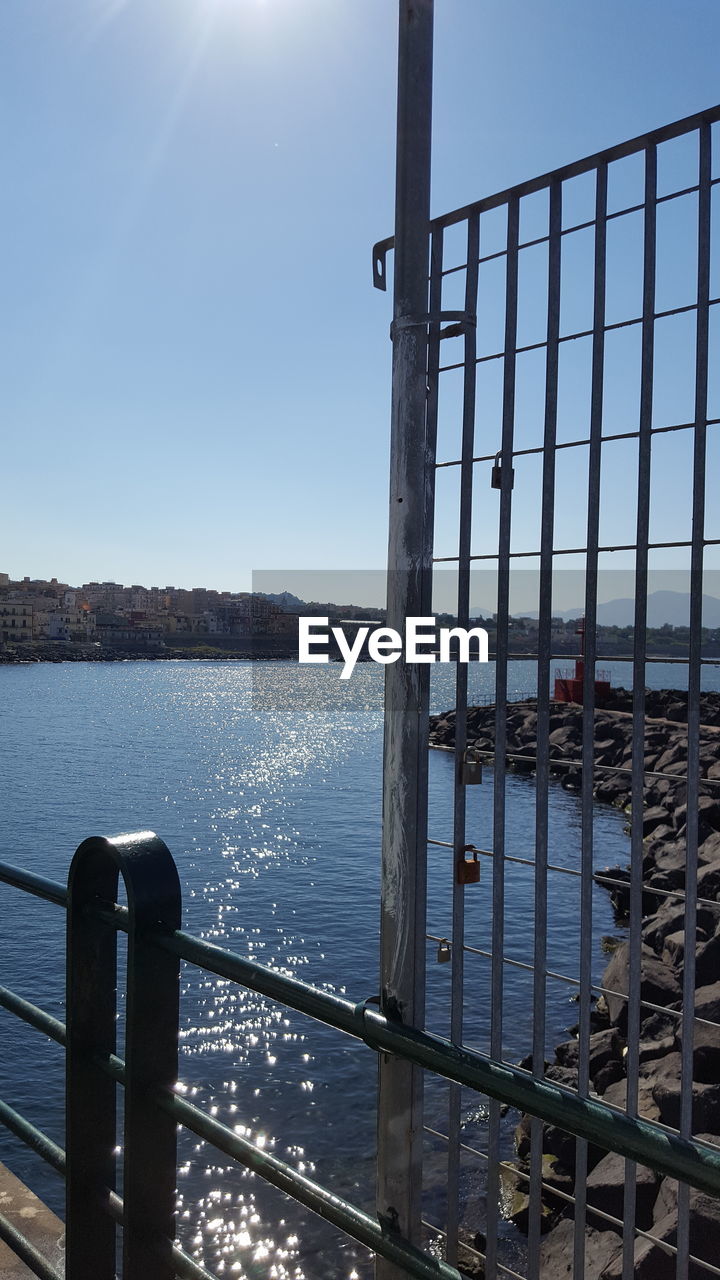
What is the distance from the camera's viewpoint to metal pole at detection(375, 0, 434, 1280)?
7.35 feet

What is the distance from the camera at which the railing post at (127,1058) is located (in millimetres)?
1808

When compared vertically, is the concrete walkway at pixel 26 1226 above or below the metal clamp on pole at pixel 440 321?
below

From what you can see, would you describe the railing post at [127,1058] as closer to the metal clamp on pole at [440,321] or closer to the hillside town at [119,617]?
the metal clamp on pole at [440,321]

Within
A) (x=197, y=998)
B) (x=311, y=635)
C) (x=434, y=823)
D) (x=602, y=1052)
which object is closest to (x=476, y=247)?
(x=311, y=635)

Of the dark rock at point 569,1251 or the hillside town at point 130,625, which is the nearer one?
the dark rock at point 569,1251

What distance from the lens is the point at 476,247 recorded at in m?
2.65

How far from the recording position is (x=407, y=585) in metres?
2.28

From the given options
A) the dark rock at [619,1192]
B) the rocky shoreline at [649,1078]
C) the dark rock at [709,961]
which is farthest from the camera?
the dark rock at [709,961]

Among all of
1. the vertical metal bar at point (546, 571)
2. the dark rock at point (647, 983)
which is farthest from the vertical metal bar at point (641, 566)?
the dark rock at point (647, 983)

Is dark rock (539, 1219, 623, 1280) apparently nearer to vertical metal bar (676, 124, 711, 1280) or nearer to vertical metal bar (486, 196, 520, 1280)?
vertical metal bar (486, 196, 520, 1280)

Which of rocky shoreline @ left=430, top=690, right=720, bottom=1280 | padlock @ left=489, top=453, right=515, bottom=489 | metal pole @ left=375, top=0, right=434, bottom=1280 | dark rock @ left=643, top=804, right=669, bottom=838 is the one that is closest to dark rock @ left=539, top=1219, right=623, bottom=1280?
rocky shoreline @ left=430, top=690, right=720, bottom=1280

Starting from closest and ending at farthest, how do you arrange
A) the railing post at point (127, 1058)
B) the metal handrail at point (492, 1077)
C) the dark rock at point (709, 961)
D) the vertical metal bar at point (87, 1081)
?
the metal handrail at point (492, 1077)
the railing post at point (127, 1058)
the vertical metal bar at point (87, 1081)
the dark rock at point (709, 961)

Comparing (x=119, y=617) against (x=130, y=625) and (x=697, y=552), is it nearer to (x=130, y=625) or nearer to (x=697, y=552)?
(x=130, y=625)

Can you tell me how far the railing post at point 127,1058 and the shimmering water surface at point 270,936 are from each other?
137 centimetres
